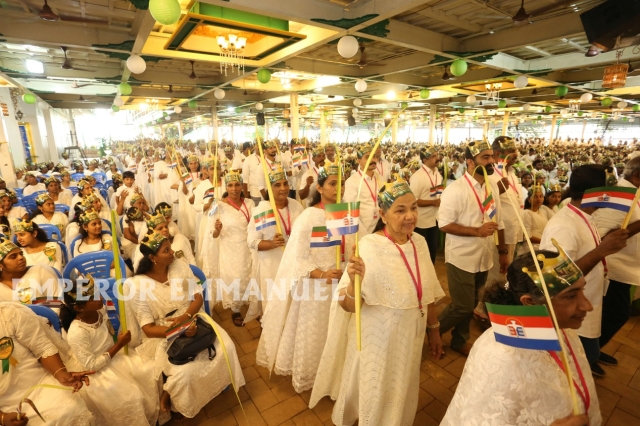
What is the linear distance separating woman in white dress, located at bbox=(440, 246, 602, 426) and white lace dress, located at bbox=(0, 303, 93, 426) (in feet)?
6.90

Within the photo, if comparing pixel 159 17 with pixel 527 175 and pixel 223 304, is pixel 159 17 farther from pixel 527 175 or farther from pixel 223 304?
pixel 527 175

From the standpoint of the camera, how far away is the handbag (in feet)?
7.40

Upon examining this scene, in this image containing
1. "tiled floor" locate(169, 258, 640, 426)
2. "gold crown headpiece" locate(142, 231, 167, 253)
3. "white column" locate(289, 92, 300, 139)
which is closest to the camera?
"gold crown headpiece" locate(142, 231, 167, 253)

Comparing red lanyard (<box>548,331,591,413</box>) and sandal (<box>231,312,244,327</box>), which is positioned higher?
red lanyard (<box>548,331,591,413</box>)

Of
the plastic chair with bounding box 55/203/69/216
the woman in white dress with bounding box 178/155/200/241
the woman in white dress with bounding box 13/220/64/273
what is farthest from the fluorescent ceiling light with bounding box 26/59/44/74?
the woman in white dress with bounding box 13/220/64/273

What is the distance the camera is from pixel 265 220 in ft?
9.42

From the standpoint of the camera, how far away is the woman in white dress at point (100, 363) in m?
2.04

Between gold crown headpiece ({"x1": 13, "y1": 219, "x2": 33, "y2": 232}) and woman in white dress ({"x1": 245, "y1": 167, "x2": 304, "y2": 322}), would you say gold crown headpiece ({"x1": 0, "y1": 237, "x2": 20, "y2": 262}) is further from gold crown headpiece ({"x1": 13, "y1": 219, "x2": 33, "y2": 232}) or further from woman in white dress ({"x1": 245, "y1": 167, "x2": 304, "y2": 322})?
woman in white dress ({"x1": 245, "y1": 167, "x2": 304, "y2": 322})

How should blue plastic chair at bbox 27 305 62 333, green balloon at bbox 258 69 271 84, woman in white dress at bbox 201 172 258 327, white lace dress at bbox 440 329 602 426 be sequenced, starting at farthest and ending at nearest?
green balloon at bbox 258 69 271 84, woman in white dress at bbox 201 172 258 327, blue plastic chair at bbox 27 305 62 333, white lace dress at bbox 440 329 602 426

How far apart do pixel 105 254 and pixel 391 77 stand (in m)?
8.66

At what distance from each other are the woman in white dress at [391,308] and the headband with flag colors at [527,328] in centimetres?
72

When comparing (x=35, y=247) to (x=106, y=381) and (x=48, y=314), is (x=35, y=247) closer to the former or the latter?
(x=48, y=314)

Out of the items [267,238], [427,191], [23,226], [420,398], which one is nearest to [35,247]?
[23,226]

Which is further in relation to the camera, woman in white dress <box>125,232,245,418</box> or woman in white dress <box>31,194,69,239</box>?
woman in white dress <box>31,194,69,239</box>
